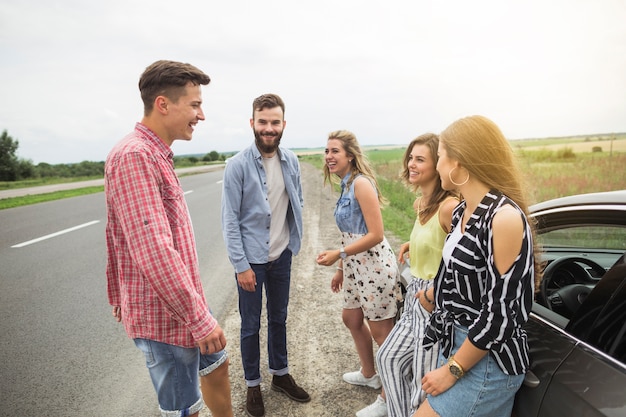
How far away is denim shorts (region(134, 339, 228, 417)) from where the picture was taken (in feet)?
5.86

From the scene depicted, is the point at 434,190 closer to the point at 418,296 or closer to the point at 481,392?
the point at 418,296

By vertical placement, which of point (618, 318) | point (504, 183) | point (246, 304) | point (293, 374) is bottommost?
point (293, 374)

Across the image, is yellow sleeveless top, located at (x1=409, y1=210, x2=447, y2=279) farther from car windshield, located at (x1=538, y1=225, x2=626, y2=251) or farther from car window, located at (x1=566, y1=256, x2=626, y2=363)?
car windshield, located at (x1=538, y1=225, x2=626, y2=251)

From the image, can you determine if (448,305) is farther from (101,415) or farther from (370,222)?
(101,415)

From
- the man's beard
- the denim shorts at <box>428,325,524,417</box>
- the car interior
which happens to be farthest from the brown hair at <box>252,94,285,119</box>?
the car interior

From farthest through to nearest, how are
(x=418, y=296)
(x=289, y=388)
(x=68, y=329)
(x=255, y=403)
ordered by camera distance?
1. (x=68, y=329)
2. (x=289, y=388)
3. (x=255, y=403)
4. (x=418, y=296)

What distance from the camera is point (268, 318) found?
119 inches

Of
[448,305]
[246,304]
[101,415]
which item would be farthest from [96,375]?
[448,305]

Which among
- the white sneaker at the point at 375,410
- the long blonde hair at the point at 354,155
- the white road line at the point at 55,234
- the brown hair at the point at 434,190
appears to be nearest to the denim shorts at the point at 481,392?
the brown hair at the point at 434,190

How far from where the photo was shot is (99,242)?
7.57 meters

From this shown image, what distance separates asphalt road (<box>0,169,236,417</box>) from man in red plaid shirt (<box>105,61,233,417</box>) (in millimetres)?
1339

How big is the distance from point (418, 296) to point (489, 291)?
757 mm

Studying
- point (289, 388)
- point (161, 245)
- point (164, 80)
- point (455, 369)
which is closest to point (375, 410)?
point (289, 388)

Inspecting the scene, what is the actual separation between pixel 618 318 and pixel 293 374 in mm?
2365
